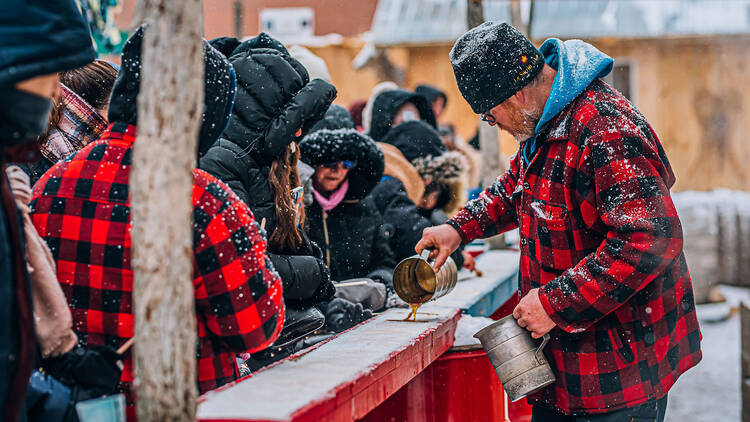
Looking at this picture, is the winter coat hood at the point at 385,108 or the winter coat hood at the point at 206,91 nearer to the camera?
the winter coat hood at the point at 206,91

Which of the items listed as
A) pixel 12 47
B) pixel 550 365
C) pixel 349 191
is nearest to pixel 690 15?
pixel 349 191

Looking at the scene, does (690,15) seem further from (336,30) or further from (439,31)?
(336,30)

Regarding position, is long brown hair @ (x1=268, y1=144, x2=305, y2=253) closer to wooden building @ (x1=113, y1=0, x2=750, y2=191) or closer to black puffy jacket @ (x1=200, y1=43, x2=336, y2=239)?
black puffy jacket @ (x1=200, y1=43, x2=336, y2=239)

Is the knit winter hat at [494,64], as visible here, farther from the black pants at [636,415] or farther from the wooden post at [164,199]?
the wooden post at [164,199]

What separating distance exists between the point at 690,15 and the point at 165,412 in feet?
→ 55.3

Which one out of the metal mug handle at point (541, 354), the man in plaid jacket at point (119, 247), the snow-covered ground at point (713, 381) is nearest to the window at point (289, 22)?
the snow-covered ground at point (713, 381)

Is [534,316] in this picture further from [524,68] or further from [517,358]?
[524,68]

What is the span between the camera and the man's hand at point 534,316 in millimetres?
2588

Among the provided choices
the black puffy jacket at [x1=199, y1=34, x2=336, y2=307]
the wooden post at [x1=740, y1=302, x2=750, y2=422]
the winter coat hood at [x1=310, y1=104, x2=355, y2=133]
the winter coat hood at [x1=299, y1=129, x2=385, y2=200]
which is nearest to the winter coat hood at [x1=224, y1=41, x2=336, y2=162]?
the black puffy jacket at [x1=199, y1=34, x2=336, y2=307]

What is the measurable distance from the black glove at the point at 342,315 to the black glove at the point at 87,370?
1687mm

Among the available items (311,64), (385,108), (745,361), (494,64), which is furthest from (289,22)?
(494,64)

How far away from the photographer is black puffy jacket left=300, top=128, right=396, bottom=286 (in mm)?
4121

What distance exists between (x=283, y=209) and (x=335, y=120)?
1946mm

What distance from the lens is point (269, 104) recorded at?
10.0 ft
